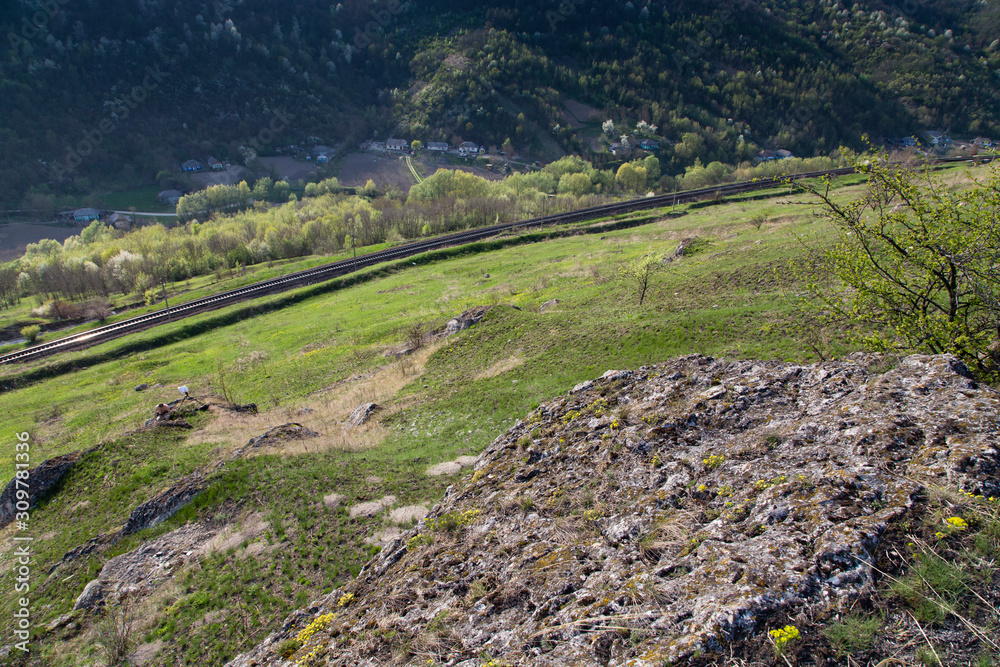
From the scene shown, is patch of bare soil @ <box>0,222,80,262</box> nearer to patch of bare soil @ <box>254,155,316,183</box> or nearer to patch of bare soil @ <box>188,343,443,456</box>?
patch of bare soil @ <box>254,155,316,183</box>

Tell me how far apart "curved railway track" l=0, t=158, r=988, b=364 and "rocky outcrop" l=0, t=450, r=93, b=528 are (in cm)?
3837

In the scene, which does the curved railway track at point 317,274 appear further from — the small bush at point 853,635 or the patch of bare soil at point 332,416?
the small bush at point 853,635

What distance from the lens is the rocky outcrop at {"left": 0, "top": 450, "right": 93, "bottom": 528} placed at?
17.1 metres

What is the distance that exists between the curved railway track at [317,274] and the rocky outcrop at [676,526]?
30561 millimetres

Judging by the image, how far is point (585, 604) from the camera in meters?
6.31

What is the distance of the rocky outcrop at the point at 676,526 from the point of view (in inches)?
215

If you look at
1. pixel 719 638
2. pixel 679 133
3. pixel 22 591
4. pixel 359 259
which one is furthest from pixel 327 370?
pixel 679 133

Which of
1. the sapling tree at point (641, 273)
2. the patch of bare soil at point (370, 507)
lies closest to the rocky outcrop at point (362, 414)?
the patch of bare soil at point (370, 507)

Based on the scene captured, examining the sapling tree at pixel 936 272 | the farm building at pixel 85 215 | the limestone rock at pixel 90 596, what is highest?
the farm building at pixel 85 215

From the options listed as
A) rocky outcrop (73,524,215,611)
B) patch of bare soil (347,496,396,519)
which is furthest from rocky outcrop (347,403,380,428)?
rocky outcrop (73,524,215,611)

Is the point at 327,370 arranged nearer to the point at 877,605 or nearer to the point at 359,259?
the point at 877,605

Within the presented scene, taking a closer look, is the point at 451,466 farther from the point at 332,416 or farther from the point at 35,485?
the point at 35,485

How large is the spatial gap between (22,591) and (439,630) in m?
14.7

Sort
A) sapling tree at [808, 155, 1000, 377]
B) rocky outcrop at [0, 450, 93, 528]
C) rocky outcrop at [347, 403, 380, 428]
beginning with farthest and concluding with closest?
1. rocky outcrop at [347, 403, 380, 428]
2. rocky outcrop at [0, 450, 93, 528]
3. sapling tree at [808, 155, 1000, 377]
